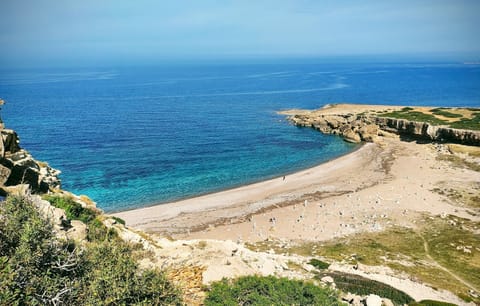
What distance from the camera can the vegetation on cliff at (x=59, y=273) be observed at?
951 cm

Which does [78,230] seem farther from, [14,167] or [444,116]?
[444,116]

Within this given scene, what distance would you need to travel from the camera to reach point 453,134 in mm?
65188

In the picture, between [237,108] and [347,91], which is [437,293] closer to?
[237,108]

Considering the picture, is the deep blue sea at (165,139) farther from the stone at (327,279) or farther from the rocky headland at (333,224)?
the stone at (327,279)

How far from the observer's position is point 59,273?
1084 centimetres

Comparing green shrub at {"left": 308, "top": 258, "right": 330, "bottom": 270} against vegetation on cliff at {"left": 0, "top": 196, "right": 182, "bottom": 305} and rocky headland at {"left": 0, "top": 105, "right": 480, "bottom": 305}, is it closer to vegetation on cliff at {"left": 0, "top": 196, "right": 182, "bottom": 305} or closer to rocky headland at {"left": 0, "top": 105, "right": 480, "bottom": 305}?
rocky headland at {"left": 0, "top": 105, "right": 480, "bottom": 305}

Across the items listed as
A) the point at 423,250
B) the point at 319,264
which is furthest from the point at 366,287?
the point at 423,250

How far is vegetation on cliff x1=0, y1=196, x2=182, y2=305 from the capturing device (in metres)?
9.51

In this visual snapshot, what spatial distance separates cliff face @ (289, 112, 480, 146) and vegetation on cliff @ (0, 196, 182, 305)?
68513mm

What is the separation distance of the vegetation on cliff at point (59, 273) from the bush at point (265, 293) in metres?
3.58

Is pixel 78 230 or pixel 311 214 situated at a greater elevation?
pixel 78 230

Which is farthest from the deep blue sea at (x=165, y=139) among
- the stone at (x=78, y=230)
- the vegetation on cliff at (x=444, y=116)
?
the stone at (x=78, y=230)

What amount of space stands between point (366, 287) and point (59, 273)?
17.8m

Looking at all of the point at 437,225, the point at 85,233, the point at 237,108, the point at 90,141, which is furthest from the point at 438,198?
the point at 237,108
